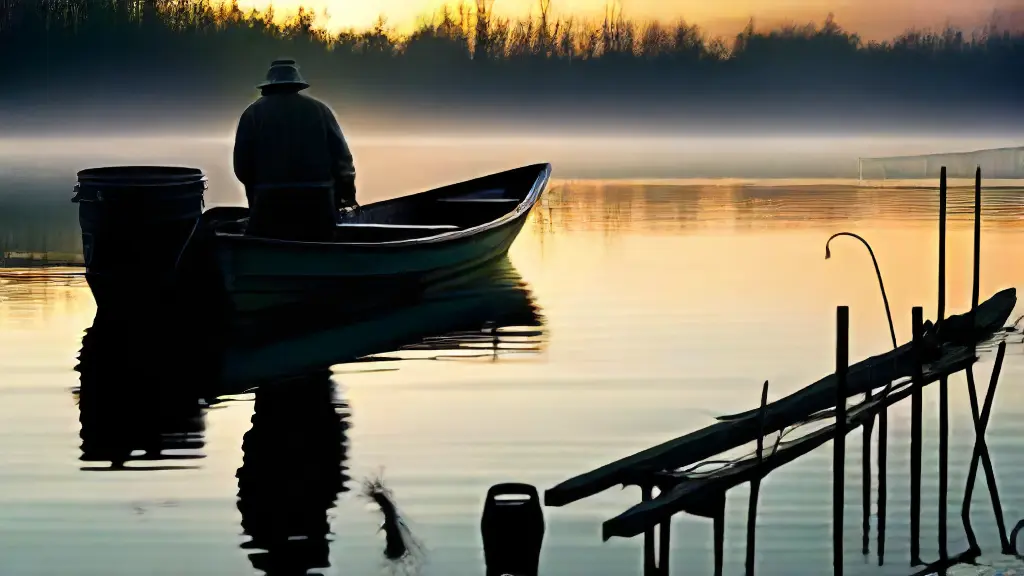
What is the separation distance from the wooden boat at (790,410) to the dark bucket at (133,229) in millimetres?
7511

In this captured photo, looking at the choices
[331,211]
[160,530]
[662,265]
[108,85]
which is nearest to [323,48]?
[108,85]

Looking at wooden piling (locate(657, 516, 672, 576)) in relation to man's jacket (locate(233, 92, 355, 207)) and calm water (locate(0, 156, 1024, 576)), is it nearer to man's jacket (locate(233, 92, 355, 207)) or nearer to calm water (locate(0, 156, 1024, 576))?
calm water (locate(0, 156, 1024, 576))

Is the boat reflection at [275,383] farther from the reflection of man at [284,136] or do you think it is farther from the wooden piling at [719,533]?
the wooden piling at [719,533]

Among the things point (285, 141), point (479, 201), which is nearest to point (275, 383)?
point (285, 141)

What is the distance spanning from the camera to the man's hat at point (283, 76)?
41.2 feet

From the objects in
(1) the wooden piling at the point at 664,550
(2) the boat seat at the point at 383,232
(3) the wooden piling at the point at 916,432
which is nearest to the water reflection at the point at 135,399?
(2) the boat seat at the point at 383,232

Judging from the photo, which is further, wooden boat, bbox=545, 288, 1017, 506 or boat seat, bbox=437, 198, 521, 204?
boat seat, bbox=437, 198, 521, 204

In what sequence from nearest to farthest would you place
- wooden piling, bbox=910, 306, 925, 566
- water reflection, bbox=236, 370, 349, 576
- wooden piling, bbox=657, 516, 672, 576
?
1. wooden piling, bbox=657, 516, 672, 576
2. wooden piling, bbox=910, 306, 925, 566
3. water reflection, bbox=236, 370, 349, 576

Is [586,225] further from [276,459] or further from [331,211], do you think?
[276,459]

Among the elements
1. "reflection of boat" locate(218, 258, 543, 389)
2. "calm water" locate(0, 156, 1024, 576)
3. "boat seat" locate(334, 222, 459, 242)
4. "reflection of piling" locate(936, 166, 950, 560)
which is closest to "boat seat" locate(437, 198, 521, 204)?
"calm water" locate(0, 156, 1024, 576)

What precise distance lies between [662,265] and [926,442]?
41.3 ft

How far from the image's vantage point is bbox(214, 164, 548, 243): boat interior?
15.5 m

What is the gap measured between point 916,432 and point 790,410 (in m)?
0.78

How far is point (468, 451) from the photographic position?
920 cm
